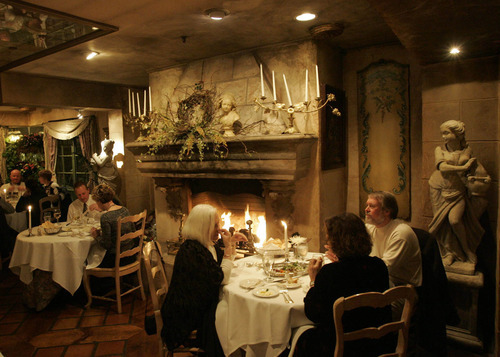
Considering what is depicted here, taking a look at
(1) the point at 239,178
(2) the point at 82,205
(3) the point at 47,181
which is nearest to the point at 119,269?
(2) the point at 82,205

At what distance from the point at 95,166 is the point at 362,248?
5300 millimetres

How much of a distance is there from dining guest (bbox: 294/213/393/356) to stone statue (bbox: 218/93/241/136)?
2.17 metres

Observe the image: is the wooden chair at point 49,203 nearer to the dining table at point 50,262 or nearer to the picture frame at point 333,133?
the dining table at point 50,262

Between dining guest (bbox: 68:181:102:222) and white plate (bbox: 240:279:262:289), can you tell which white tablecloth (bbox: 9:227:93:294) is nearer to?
dining guest (bbox: 68:181:102:222)

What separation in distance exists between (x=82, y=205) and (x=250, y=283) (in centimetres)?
308

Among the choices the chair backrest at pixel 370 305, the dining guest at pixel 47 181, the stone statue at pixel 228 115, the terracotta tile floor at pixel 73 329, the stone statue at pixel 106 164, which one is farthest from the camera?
the stone statue at pixel 106 164

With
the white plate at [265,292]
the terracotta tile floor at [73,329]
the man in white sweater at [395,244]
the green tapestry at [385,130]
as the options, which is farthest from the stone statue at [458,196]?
the terracotta tile floor at [73,329]

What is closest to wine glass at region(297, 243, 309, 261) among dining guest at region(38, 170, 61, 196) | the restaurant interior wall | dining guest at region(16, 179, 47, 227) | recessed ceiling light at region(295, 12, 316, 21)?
the restaurant interior wall

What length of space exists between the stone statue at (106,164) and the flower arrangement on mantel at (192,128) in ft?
5.85

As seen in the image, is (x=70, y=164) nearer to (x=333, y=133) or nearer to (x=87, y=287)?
(x=87, y=287)

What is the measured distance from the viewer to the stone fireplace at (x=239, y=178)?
3447 mm

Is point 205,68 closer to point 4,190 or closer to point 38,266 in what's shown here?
point 38,266

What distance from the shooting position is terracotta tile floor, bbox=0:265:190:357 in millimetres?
2869

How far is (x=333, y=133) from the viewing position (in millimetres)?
3912
